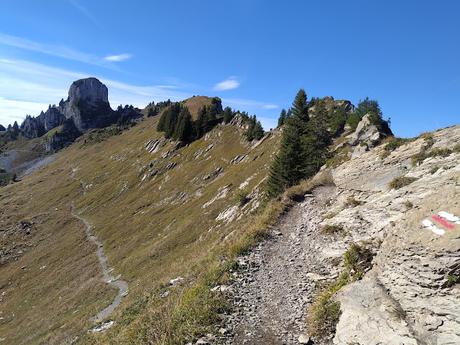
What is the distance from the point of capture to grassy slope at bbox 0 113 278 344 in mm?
38469

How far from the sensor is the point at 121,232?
80.9m

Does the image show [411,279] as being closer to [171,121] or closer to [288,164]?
[288,164]

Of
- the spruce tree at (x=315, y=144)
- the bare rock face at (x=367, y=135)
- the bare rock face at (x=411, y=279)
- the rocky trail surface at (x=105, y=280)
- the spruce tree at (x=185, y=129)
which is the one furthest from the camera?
the spruce tree at (x=185, y=129)

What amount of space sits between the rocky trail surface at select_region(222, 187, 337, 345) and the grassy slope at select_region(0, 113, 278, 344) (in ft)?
13.8

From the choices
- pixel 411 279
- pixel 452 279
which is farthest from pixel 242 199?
pixel 452 279

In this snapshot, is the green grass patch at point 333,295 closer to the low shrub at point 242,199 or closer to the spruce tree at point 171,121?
the low shrub at point 242,199

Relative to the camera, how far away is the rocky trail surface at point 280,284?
1316cm

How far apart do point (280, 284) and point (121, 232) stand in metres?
70.1

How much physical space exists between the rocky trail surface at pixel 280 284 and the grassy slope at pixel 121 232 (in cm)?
419

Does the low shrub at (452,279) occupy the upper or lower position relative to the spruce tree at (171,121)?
lower

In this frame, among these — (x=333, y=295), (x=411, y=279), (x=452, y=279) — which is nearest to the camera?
(x=452, y=279)

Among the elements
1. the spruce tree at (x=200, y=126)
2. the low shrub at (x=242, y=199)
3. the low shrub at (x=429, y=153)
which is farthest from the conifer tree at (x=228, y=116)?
the low shrub at (x=429, y=153)

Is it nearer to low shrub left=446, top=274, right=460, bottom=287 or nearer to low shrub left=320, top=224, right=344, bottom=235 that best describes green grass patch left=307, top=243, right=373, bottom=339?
low shrub left=320, top=224, right=344, bottom=235

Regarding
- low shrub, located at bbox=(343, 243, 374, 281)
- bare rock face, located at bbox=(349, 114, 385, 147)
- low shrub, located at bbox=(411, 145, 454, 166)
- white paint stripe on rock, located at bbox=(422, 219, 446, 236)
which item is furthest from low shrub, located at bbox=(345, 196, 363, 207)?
bare rock face, located at bbox=(349, 114, 385, 147)
